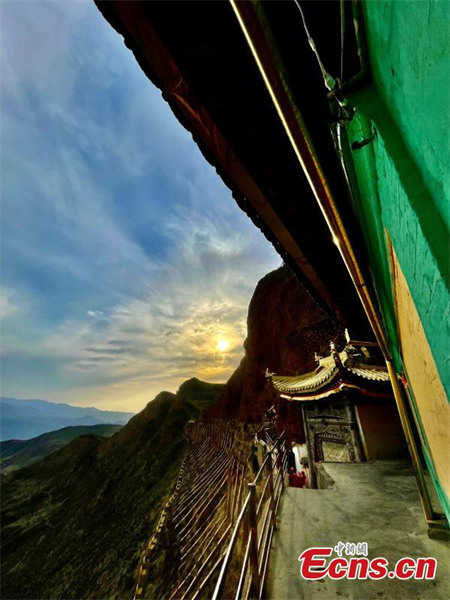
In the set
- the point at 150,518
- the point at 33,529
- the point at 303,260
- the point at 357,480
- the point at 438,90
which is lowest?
the point at 33,529

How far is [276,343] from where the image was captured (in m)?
27.6

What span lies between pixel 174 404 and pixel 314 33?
142ft

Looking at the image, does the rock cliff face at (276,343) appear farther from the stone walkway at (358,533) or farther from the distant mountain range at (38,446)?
the distant mountain range at (38,446)

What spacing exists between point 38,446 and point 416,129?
110m

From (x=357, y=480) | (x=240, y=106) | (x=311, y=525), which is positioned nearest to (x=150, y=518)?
(x=357, y=480)

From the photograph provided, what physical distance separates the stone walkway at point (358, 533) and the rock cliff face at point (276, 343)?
629 inches

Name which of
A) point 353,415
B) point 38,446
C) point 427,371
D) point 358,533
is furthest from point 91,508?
point 38,446

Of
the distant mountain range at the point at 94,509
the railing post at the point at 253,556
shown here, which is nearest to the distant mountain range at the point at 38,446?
the distant mountain range at the point at 94,509

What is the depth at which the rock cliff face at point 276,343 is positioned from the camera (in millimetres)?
22562

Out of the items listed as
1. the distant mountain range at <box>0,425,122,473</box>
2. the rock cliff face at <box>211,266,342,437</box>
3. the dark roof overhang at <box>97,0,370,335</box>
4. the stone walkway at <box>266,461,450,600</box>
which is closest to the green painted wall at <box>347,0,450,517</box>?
the dark roof overhang at <box>97,0,370,335</box>

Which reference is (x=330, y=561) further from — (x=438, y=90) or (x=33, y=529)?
(x=33, y=529)

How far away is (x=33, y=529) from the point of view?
26.8 m

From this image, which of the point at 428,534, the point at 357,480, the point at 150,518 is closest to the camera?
the point at 428,534

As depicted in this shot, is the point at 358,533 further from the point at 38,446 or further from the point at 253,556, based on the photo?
the point at 38,446
